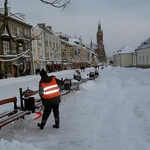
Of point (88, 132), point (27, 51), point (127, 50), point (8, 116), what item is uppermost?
point (127, 50)

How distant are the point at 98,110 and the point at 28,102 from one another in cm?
280

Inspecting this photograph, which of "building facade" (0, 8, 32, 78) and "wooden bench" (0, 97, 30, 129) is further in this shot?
"building facade" (0, 8, 32, 78)

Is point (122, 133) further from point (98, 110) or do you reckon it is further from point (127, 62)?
point (127, 62)

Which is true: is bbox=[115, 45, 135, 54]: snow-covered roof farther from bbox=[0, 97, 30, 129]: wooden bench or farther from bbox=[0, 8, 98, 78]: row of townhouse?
bbox=[0, 97, 30, 129]: wooden bench

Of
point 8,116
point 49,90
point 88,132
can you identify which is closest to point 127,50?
point 8,116

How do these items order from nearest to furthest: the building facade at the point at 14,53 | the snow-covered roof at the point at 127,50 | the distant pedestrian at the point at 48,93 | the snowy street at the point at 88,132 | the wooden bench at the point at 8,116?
the snowy street at the point at 88,132
the wooden bench at the point at 8,116
the distant pedestrian at the point at 48,93
the building facade at the point at 14,53
the snow-covered roof at the point at 127,50

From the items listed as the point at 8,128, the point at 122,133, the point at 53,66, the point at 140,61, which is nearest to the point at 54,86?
the point at 8,128

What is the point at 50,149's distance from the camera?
14.9 feet

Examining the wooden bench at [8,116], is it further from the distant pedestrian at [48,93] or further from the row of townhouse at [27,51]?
the row of townhouse at [27,51]

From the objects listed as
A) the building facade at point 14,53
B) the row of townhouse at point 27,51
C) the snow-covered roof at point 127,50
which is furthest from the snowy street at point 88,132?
the snow-covered roof at point 127,50

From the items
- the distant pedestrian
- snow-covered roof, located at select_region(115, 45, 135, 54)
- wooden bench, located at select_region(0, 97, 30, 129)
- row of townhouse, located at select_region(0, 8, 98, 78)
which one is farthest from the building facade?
snow-covered roof, located at select_region(115, 45, 135, 54)

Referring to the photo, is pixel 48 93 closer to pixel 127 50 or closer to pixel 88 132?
pixel 88 132

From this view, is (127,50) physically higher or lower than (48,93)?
higher

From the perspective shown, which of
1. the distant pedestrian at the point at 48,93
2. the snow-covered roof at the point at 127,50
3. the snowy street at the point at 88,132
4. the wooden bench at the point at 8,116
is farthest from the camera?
the snow-covered roof at the point at 127,50
